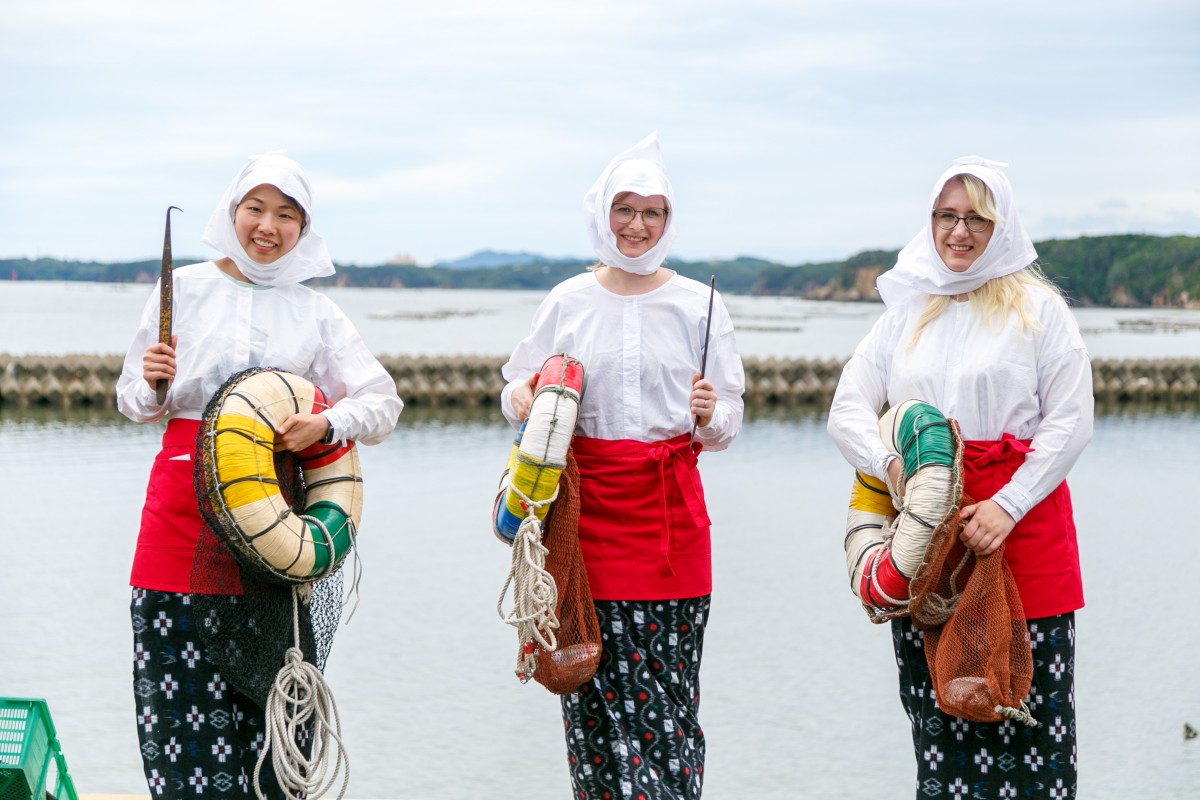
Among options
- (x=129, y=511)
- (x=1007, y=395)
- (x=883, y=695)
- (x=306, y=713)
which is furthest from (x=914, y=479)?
(x=129, y=511)

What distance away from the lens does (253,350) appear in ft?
10.4

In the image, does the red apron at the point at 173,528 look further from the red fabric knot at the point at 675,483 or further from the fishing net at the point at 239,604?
the red fabric knot at the point at 675,483

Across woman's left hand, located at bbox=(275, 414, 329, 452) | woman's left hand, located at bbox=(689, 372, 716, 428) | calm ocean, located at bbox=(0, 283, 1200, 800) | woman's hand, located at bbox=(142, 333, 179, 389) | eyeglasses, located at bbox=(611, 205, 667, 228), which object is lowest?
calm ocean, located at bbox=(0, 283, 1200, 800)

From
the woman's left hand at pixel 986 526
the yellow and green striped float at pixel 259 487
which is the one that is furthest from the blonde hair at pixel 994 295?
the yellow and green striped float at pixel 259 487

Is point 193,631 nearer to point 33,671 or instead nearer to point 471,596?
point 33,671

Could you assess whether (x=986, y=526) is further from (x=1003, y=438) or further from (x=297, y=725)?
(x=297, y=725)

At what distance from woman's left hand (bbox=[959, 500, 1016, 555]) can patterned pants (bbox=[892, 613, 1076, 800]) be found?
0.75ft

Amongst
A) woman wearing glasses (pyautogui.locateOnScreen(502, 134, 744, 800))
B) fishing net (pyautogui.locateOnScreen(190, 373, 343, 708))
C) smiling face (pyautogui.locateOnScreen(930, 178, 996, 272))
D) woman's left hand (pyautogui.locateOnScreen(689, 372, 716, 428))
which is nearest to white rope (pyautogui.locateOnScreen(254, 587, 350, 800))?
fishing net (pyautogui.locateOnScreen(190, 373, 343, 708))

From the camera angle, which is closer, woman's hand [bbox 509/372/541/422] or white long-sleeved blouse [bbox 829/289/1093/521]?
white long-sleeved blouse [bbox 829/289/1093/521]

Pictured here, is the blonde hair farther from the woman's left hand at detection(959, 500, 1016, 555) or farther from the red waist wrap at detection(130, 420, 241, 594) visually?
the red waist wrap at detection(130, 420, 241, 594)

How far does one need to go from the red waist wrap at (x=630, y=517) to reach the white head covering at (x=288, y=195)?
784mm

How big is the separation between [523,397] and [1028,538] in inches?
45.7

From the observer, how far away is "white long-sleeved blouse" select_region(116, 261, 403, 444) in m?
3.13

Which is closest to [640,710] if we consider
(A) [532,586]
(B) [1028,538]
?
(A) [532,586]
